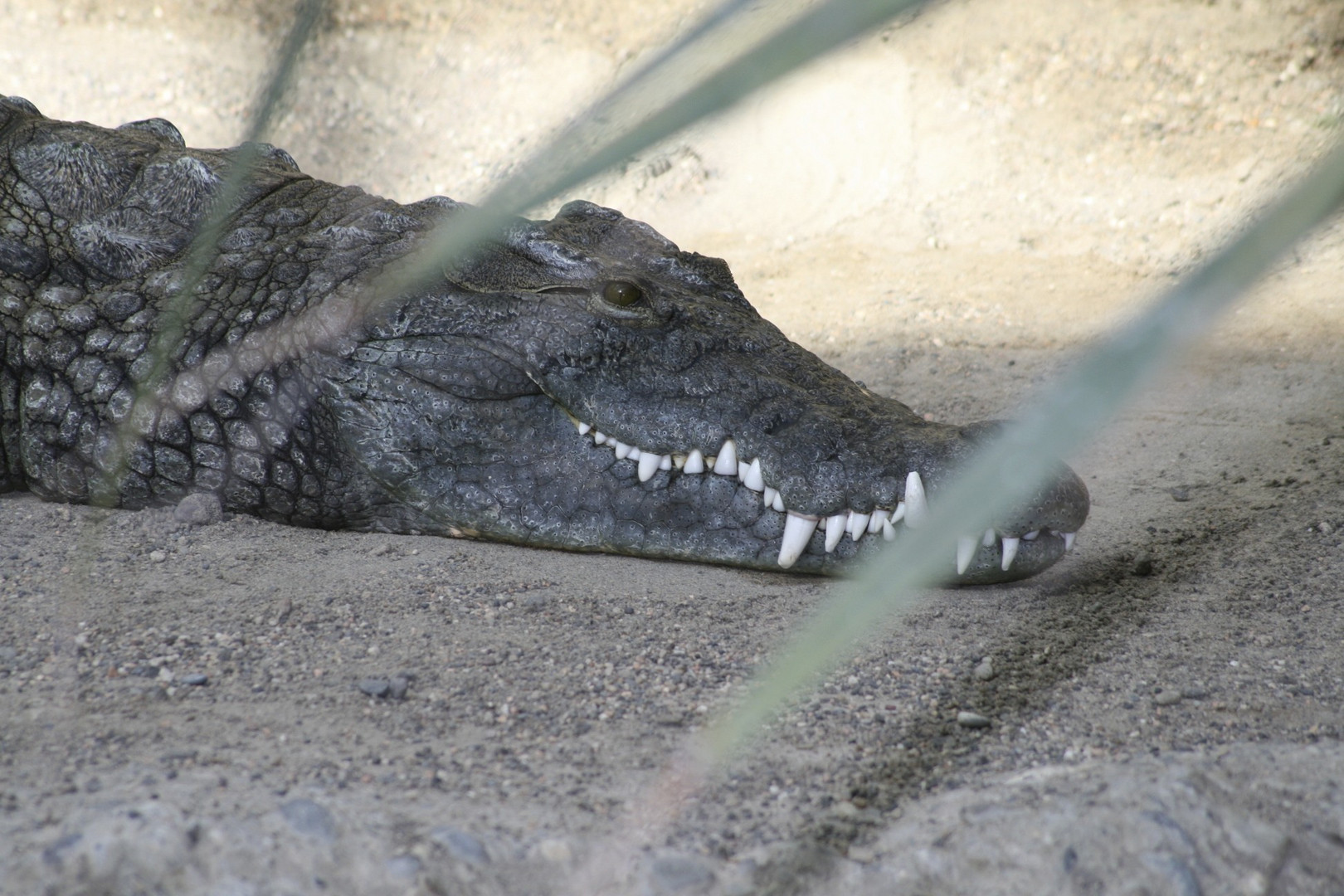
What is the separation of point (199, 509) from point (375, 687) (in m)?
1.22

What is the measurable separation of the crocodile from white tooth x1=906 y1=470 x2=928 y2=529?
96mm

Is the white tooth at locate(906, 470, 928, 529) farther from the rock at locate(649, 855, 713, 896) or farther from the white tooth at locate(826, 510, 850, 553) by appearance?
the rock at locate(649, 855, 713, 896)

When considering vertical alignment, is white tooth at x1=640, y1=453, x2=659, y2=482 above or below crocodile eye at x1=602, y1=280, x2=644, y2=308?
below

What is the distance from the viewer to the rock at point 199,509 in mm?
2682

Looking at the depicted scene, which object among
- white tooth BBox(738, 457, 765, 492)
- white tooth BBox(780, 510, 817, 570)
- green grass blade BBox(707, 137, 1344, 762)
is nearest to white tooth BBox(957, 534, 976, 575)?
white tooth BBox(780, 510, 817, 570)

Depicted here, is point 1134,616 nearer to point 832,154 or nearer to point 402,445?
point 402,445

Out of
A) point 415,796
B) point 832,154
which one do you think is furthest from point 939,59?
point 415,796

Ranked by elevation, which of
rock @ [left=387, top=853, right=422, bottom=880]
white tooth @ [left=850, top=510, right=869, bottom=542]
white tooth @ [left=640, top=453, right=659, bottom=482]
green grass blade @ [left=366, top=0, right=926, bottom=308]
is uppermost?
green grass blade @ [left=366, top=0, right=926, bottom=308]

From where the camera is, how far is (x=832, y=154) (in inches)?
244

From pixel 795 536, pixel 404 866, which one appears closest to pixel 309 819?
pixel 404 866

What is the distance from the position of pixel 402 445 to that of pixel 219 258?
808 millimetres

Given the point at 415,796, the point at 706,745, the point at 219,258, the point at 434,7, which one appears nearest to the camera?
the point at 415,796

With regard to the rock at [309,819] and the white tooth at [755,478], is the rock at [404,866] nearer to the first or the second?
the rock at [309,819]

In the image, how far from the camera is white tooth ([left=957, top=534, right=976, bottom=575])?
7.20 ft
